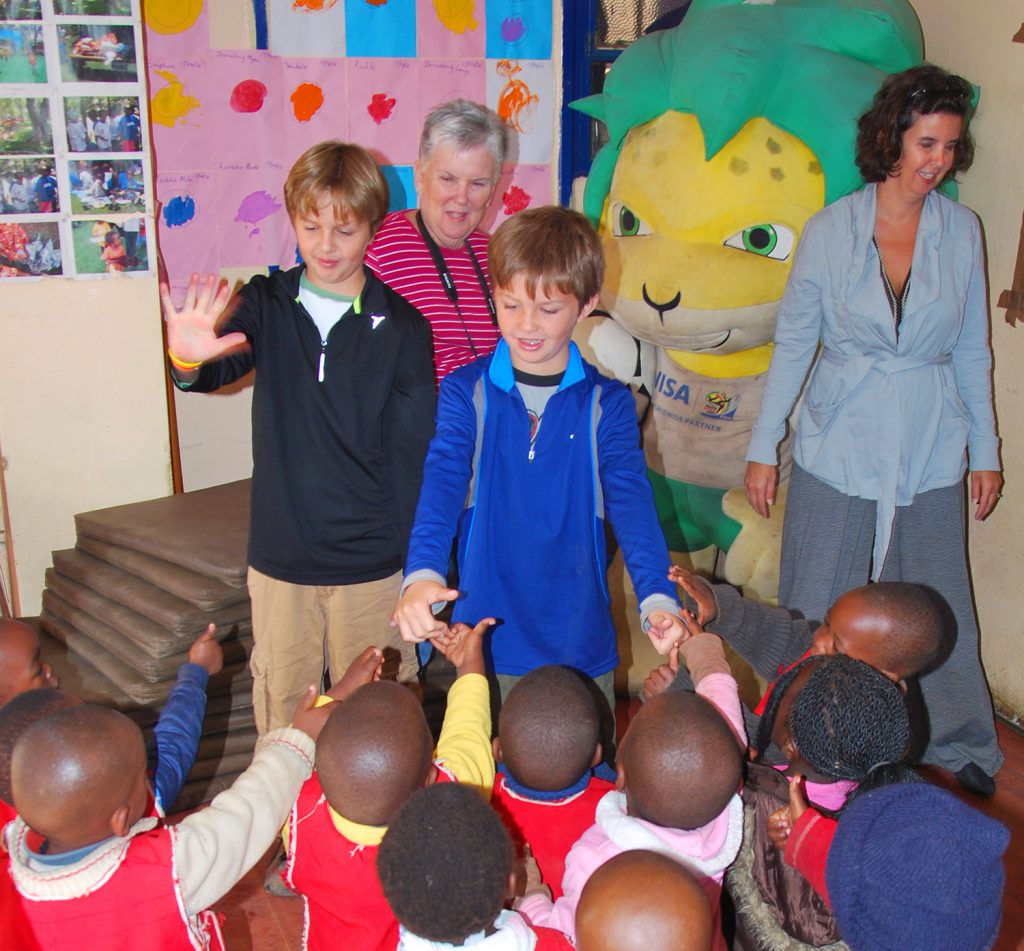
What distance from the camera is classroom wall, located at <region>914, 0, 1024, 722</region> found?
2678 millimetres

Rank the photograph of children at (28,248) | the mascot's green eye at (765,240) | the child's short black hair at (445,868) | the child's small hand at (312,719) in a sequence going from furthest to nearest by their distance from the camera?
the photograph of children at (28,248)
the mascot's green eye at (765,240)
the child's small hand at (312,719)
the child's short black hair at (445,868)

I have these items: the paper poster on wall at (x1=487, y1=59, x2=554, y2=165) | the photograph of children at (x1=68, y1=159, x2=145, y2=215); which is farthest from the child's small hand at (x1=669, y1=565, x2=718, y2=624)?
the paper poster on wall at (x1=487, y1=59, x2=554, y2=165)

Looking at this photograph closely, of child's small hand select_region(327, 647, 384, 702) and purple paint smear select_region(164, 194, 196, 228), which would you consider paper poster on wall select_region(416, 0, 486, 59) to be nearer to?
purple paint smear select_region(164, 194, 196, 228)

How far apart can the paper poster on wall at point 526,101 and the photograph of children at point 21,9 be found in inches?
53.4

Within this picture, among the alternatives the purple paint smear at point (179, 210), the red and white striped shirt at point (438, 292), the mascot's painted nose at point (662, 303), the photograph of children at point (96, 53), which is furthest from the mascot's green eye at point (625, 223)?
the photograph of children at point (96, 53)

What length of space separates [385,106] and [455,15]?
1.22 ft

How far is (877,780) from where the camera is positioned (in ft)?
4.65

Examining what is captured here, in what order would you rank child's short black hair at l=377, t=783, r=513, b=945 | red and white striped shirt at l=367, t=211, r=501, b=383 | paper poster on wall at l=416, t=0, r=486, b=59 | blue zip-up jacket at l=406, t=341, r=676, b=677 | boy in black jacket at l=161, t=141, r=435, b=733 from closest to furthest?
child's short black hair at l=377, t=783, r=513, b=945 < blue zip-up jacket at l=406, t=341, r=676, b=677 < boy in black jacket at l=161, t=141, r=435, b=733 < red and white striped shirt at l=367, t=211, r=501, b=383 < paper poster on wall at l=416, t=0, r=486, b=59

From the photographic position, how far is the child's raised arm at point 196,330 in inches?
72.7

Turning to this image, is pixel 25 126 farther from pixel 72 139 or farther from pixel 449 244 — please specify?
pixel 449 244

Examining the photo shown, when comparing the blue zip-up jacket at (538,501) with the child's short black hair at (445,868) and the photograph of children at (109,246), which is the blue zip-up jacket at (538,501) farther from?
the photograph of children at (109,246)

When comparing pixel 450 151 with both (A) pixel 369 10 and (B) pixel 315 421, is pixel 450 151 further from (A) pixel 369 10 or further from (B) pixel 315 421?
(A) pixel 369 10

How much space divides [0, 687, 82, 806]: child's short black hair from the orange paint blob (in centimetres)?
226

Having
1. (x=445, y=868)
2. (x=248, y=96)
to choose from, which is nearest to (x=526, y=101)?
(x=248, y=96)
